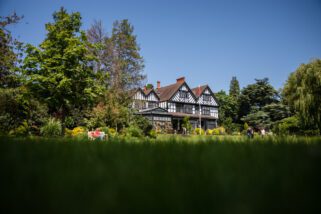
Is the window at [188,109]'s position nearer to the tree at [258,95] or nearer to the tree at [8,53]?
the tree at [258,95]

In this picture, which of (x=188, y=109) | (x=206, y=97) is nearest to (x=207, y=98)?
(x=206, y=97)

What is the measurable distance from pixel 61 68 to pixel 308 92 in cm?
2179

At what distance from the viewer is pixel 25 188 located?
2.37 feet

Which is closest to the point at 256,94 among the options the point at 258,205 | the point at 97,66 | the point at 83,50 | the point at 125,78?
the point at 125,78

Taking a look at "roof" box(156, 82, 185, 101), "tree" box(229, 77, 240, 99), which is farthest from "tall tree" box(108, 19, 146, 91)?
"tree" box(229, 77, 240, 99)

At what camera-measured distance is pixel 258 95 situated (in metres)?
53.9

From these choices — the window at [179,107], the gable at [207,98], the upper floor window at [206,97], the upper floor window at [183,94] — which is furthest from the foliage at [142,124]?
the upper floor window at [206,97]

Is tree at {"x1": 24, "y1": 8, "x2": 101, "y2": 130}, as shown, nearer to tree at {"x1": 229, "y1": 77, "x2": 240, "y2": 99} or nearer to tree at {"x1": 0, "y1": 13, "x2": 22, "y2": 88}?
tree at {"x1": 0, "y1": 13, "x2": 22, "y2": 88}

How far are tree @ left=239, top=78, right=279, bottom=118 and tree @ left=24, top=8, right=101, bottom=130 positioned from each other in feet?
146

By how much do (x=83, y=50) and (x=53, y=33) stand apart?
9.33ft

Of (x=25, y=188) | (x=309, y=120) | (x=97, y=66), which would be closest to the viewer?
(x=25, y=188)

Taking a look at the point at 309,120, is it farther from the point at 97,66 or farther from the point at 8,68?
the point at 8,68

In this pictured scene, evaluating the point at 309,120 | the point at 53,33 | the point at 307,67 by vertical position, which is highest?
the point at 53,33

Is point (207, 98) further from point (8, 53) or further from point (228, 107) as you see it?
point (8, 53)
